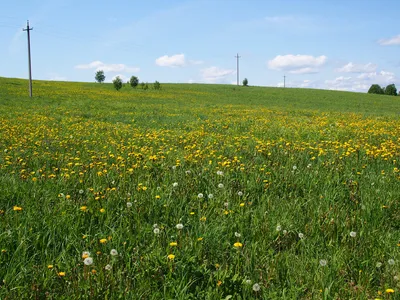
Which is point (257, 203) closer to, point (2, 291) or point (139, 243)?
point (139, 243)

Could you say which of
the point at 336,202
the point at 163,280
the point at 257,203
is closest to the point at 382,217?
the point at 336,202

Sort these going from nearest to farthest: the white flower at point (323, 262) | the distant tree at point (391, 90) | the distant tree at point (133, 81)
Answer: the white flower at point (323, 262), the distant tree at point (133, 81), the distant tree at point (391, 90)

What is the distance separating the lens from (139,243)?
2.88m

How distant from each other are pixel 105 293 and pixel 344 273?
1.71 meters

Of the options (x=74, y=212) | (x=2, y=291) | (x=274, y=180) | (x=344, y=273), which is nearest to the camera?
(x=2, y=291)

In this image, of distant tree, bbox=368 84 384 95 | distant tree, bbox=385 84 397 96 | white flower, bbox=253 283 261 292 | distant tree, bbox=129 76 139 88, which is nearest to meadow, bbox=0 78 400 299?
white flower, bbox=253 283 261 292

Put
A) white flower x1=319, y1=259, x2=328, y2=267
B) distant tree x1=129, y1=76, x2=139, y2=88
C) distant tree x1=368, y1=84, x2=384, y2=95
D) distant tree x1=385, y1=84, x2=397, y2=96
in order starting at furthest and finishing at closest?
distant tree x1=385, y1=84, x2=397, y2=96
distant tree x1=368, y1=84, x2=384, y2=95
distant tree x1=129, y1=76, x2=139, y2=88
white flower x1=319, y1=259, x2=328, y2=267

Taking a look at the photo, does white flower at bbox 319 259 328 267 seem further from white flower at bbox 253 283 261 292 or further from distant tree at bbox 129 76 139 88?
distant tree at bbox 129 76 139 88

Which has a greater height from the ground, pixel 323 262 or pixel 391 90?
pixel 391 90

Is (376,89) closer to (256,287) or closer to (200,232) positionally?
(200,232)

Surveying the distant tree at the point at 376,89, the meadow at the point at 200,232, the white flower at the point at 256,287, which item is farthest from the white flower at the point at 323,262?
the distant tree at the point at 376,89

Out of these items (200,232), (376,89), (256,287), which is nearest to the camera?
(256,287)

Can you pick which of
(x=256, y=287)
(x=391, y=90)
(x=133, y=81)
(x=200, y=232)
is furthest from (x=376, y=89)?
(x=256, y=287)

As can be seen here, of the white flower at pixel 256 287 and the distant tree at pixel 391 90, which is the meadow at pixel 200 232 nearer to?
the white flower at pixel 256 287
